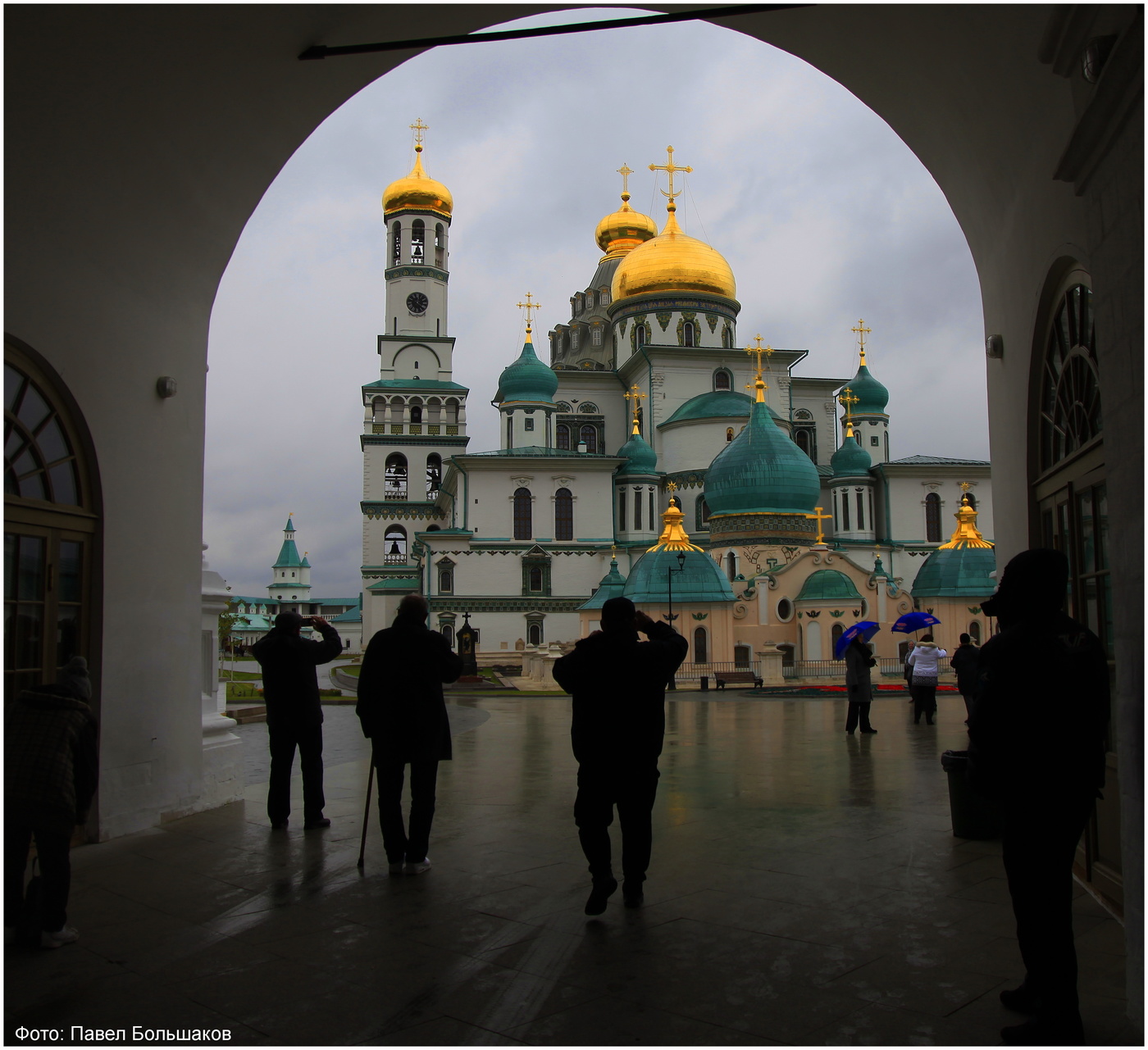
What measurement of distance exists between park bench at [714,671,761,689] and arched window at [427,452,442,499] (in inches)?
1020

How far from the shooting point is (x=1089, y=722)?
12.4 feet

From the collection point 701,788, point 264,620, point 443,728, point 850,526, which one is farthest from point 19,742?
point 264,620

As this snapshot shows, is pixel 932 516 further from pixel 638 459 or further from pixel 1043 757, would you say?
pixel 1043 757

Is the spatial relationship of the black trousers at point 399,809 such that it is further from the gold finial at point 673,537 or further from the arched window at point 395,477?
the arched window at point 395,477

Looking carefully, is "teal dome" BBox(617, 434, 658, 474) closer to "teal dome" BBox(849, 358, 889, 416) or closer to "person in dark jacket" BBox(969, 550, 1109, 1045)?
"teal dome" BBox(849, 358, 889, 416)

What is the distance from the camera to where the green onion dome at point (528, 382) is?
1855 inches

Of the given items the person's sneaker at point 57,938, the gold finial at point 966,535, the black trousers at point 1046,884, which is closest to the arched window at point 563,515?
the gold finial at point 966,535

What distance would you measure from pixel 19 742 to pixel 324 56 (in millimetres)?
5031

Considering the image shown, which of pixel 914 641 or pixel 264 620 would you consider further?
pixel 264 620

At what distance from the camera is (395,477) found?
2032 inches

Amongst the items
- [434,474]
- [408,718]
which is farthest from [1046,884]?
[434,474]

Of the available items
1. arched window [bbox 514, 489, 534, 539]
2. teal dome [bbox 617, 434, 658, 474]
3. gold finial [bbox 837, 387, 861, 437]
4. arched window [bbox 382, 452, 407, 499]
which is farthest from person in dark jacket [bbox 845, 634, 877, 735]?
arched window [bbox 382, 452, 407, 499]

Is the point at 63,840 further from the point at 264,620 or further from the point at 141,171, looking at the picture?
the point at 264,620

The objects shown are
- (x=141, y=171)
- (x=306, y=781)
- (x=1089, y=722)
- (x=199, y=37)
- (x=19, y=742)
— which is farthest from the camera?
(x=306, y=781)
